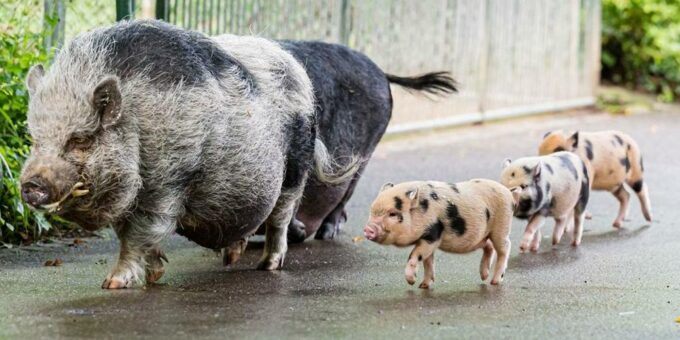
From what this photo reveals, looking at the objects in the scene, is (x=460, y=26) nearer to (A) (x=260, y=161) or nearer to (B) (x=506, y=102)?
(B) (x=506, y=102)

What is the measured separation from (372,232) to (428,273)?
0.47 meters

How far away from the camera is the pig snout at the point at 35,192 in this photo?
5.68 m

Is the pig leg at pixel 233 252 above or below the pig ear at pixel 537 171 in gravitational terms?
below

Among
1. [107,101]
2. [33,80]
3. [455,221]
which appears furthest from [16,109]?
[455,221]

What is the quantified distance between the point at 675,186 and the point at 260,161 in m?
5.26

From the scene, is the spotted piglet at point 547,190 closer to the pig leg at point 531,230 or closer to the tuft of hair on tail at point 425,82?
the pig leg at point 531,230

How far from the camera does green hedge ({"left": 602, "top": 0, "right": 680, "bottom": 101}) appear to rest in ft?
56.2

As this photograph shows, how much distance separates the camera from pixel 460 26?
1402 cm

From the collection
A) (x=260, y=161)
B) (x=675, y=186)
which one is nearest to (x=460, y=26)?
(x=675, y=186)

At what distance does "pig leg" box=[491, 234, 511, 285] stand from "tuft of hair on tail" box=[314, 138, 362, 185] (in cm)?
117

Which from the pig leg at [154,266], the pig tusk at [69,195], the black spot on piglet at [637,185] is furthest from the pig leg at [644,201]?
the pig tusk at [69,195]

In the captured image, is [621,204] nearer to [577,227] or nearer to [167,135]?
[577,227]

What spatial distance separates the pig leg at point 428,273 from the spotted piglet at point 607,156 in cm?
223

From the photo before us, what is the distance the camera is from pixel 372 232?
20.2 feet
